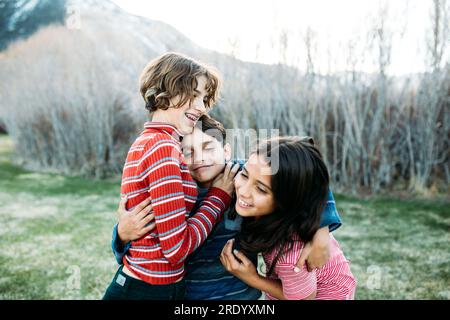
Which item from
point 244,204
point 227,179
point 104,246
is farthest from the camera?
point 104,246

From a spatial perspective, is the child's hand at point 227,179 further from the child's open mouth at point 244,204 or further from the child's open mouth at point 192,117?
the child's open mouth at point 192,117

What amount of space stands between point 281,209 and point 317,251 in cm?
19

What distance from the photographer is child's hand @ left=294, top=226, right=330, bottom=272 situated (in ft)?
4.67

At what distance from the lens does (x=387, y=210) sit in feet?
20.7

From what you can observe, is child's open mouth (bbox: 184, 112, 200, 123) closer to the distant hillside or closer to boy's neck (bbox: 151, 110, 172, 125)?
boy's neck (bbox: 151, 110, 172, 125)

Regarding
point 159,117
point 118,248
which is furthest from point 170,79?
point 118,248

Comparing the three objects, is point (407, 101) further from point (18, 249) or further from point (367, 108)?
point (18, 249)

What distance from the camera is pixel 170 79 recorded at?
61.3 inches

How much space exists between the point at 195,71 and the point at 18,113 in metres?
11.7

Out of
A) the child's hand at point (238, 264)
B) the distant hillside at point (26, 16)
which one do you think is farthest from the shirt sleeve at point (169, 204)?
the distant hillside at point (26, 16)

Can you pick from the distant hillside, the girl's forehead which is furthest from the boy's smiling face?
the distant hillside

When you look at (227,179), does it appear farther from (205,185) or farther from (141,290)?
(141,290)

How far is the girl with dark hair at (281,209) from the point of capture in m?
1.42
